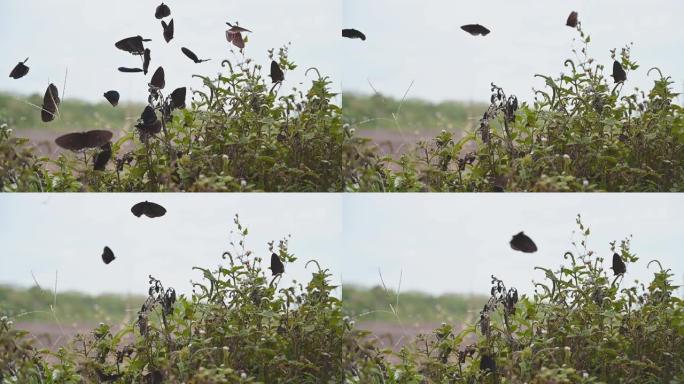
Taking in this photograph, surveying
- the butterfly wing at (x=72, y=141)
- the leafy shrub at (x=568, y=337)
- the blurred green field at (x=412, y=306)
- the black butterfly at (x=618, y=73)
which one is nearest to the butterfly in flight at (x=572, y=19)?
the black butterfly at (x=618, y=73)

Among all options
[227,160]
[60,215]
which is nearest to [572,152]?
[227,160]

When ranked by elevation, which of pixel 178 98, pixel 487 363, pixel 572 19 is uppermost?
pixel 572 19

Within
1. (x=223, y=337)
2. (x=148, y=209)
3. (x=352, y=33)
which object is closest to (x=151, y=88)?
(x=148, y=209)

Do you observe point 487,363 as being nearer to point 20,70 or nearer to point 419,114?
point 419,114

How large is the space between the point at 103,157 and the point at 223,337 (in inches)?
28.6

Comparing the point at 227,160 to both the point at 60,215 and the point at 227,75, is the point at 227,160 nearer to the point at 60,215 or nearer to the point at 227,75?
the point at 227,75

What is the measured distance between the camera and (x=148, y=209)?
2660mm

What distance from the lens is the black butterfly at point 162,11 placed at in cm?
271

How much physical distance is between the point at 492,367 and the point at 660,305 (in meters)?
0.62

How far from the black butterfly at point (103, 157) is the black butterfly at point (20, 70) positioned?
1.30ft

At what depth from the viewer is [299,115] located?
276cm

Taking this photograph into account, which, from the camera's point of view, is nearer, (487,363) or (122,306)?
(487,363)

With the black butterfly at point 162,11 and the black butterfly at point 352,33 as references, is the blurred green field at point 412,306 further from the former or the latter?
the black butterfly at point 162,11

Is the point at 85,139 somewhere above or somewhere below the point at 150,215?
above
